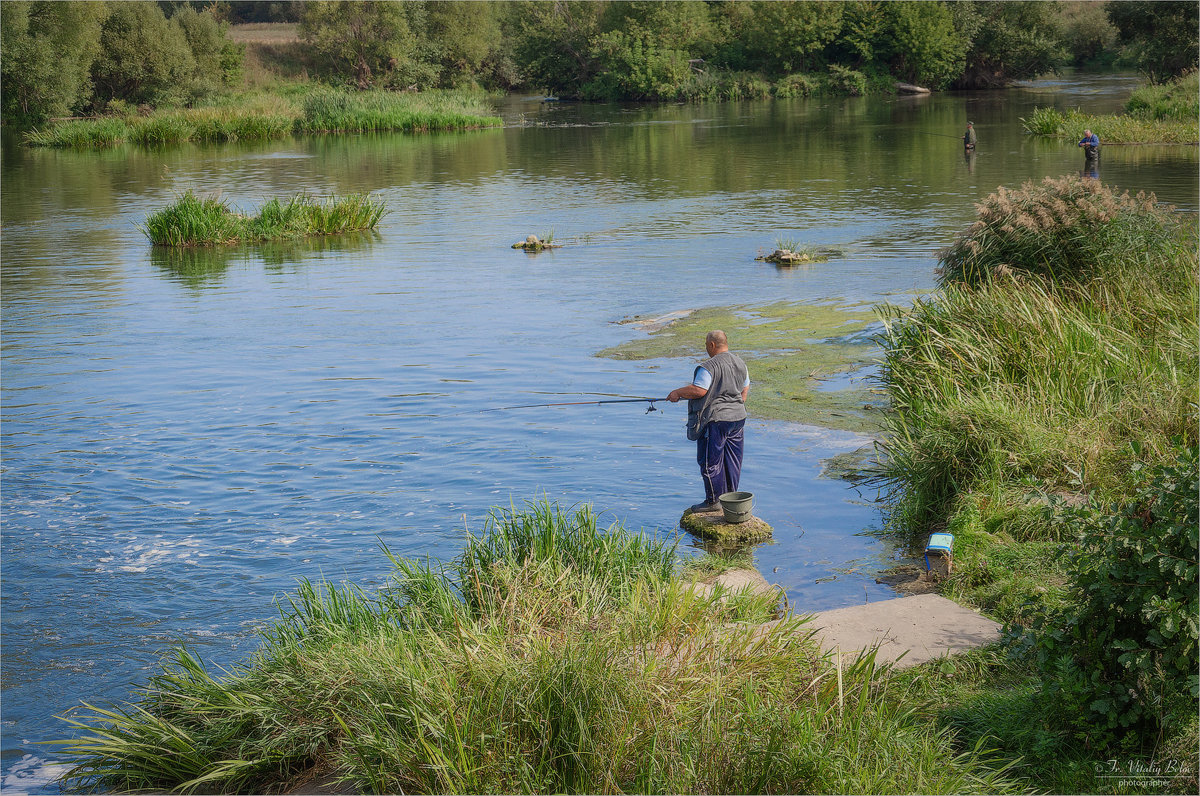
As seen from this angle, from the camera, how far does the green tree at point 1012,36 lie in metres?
79.4

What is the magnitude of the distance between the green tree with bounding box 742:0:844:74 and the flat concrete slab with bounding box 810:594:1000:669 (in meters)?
81.6

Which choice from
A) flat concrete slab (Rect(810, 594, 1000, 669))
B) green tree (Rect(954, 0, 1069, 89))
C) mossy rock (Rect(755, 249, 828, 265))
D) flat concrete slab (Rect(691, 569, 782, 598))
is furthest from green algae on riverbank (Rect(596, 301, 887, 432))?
green tree (Rect(954, 0, 1069, 89))

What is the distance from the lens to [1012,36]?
79438 millimetres

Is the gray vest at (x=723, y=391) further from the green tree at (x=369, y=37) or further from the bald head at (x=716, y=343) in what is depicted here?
the green tree at (x=369, y=37)

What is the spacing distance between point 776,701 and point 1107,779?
153cm

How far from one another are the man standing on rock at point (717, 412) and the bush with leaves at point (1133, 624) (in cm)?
431

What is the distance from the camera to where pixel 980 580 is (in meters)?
8.08

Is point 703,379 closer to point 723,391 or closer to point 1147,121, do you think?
point 723,391

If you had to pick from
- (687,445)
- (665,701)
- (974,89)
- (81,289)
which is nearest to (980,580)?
(665,701)

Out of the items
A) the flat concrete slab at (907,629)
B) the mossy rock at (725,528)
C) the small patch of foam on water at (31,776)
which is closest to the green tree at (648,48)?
the mossy rock at (725,528)

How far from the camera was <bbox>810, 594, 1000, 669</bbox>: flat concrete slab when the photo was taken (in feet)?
22.1

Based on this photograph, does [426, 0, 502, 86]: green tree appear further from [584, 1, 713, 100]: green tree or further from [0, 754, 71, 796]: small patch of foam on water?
[0, 754, 71, 796]: small patch of foam on water

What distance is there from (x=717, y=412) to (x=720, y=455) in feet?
1.34

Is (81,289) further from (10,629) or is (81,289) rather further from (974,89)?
(974,89)
